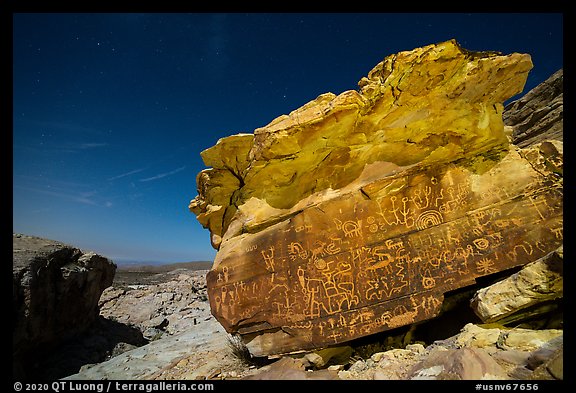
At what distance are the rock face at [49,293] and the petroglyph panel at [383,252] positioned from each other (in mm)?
9754

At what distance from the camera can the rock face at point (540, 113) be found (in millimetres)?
9867

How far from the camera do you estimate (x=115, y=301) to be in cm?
2058

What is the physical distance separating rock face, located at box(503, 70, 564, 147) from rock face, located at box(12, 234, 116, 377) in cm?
2032

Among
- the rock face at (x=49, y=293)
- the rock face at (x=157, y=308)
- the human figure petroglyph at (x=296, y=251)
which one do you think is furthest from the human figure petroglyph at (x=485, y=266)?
the rock face at (x=157, y=308)

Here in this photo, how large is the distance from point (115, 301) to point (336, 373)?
2148 centimetres

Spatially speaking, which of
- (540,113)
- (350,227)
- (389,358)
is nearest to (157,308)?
(350,227)

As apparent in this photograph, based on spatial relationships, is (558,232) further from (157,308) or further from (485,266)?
(157,308)

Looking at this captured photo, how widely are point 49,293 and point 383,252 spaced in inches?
582

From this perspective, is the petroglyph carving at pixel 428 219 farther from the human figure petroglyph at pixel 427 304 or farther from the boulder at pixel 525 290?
the boulder at pixel 525 290

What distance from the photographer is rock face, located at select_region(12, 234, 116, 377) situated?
10.9 m
